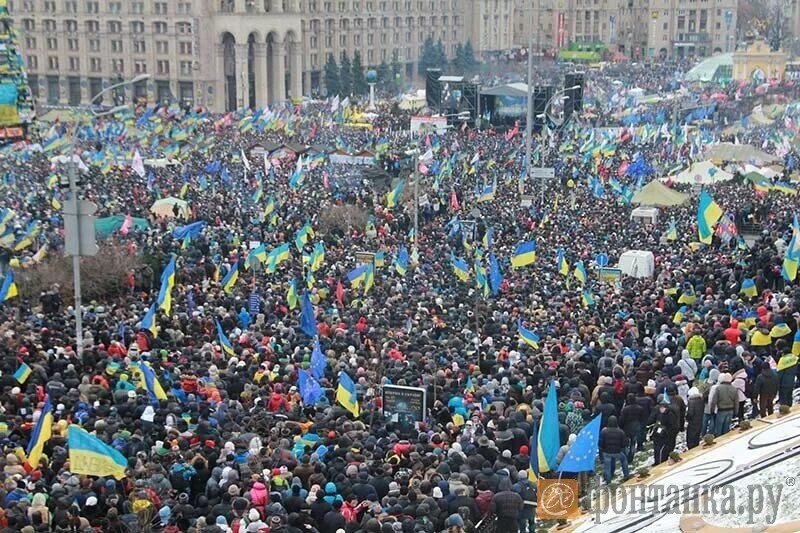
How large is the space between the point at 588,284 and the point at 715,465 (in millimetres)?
12794

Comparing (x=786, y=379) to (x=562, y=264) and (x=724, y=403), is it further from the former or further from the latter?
(x=562, y=264)

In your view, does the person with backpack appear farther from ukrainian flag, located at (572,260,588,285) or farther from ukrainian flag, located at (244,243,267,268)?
ukrainian flag, located at (244,243,267,268)

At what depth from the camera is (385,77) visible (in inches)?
3757

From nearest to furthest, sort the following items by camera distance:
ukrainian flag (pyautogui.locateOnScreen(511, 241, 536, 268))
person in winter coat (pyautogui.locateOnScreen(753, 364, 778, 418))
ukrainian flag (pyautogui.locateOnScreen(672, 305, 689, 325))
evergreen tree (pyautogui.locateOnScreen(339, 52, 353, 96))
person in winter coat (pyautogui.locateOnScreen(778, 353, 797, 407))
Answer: person in winter coat (pyautogui.locateOnScreen(753, 364, 778, 418)) → person in winter coat (pyautogui.locateOnScreen(778, 353, 797, 407)) → ukrainian flag (pyautogui.locateOnScreen(672, 305, 689, 325)) → ukrainian flag (pyautogui.locateOnScreen(511, 241, 536, 268)) → evergreen tree (pyautogui.locateOnScreen(339, 52, 353, 96))

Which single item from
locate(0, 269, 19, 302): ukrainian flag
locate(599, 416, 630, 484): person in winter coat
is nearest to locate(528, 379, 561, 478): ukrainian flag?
locate(599, 416, 630, 484): person in winter coat

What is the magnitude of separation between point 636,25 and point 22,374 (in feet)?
359

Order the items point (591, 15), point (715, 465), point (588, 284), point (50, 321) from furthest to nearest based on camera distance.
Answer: point (591, 15)
point (588, 284)
point (50, 321)
point (715, 465)

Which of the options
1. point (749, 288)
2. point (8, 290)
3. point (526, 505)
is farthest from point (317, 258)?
point (526, 505)

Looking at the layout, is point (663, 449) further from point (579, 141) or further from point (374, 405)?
point (579, 141)

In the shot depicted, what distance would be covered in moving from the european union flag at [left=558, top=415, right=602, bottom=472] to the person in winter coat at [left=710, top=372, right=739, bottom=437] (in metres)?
2.57

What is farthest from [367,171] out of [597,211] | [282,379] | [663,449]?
[663,449]

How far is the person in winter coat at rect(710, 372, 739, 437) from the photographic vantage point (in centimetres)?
1520

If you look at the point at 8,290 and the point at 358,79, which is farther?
the point at 358,79

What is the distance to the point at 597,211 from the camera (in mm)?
34969
